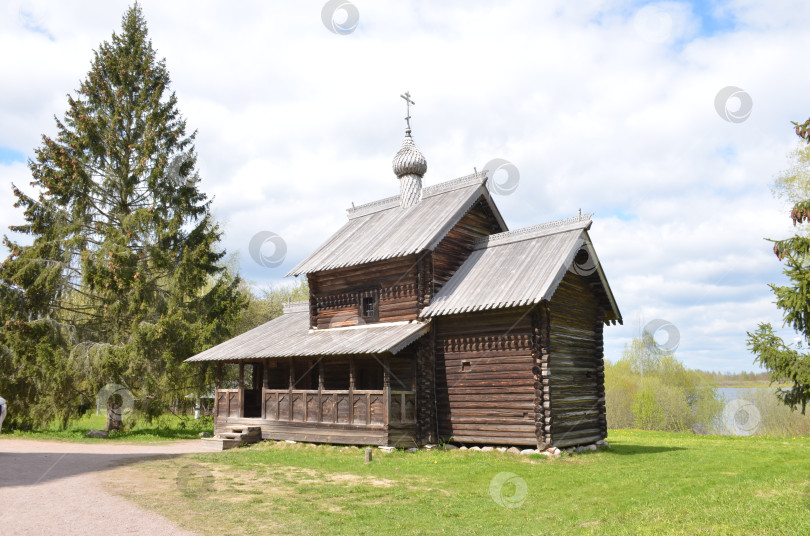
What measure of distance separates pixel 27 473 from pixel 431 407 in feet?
36.7

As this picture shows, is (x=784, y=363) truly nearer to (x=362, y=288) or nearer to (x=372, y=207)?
(x=362, y=288)

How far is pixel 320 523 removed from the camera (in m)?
9.51

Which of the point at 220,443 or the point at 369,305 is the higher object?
the point at 369,305

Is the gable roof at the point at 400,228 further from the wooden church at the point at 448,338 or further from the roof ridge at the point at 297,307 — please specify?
the roof ridge at the point at 297,307

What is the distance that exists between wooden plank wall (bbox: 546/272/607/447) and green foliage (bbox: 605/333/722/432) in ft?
61.1

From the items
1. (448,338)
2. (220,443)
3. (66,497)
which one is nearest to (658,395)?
(448,338)

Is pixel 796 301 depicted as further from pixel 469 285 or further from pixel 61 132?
pixel 61 132

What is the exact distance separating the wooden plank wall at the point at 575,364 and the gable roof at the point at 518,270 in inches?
35.5

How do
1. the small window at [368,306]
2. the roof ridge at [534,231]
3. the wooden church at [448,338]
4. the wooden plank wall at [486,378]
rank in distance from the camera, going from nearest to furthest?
1. the wooden plank wall at [486,378]
2. the wooden church at [448,338]
3. the roof ridge at [534,231]
4. the small window at [368,306]

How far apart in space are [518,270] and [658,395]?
24969 millimetres

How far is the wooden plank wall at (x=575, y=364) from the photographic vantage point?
1902 centimetres

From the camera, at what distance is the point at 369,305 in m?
22.7

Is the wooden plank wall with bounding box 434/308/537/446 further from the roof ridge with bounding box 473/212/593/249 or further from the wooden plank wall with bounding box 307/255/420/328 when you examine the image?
the roof ridge with bounding box 473/212/593/249

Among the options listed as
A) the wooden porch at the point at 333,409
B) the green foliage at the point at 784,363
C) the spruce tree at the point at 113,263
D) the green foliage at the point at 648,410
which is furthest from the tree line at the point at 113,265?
the green foliage at the point at 648,410
